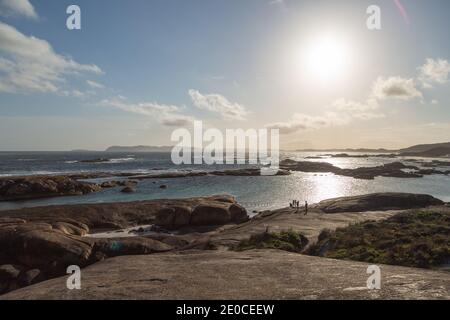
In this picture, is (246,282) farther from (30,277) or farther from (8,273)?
(8,273)

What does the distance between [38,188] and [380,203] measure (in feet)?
193

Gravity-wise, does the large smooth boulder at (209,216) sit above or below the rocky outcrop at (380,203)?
below

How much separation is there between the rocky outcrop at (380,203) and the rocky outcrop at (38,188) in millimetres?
47972

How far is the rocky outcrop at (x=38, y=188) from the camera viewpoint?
5751 cm

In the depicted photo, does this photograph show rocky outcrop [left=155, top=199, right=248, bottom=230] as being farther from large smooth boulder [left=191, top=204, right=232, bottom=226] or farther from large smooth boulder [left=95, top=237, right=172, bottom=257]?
large smooth boulder [left=95, top=237, right=172, bottom=257]

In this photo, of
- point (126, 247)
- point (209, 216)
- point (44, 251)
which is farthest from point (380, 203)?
point (44, 251)

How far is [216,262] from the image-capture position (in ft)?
42.9

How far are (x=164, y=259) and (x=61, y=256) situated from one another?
9943 millimetres

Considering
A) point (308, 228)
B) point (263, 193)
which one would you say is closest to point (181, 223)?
point (308, 228)

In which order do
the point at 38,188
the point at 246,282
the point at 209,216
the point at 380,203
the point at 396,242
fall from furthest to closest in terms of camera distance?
the point at 38,188
the point at 380,203
the point at 209,216
the point at 396,242
the point at 246,282

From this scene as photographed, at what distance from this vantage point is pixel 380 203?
36594 millimetres

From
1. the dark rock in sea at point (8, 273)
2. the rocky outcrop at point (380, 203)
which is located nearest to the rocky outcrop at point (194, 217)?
the rocky outcrop at point (380, 203)

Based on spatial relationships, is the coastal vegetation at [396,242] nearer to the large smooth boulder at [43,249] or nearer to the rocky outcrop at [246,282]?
the rocky outcrop at [246,282]

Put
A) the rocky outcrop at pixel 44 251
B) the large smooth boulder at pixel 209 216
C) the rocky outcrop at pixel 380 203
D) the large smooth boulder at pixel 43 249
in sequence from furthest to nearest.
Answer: the rocky outcrop at pixel 380 203
the large smooth boulder at pixel 209 216
the large smooth boulder at pixel 43 249
the rocky outcrop at pixel 44 251
